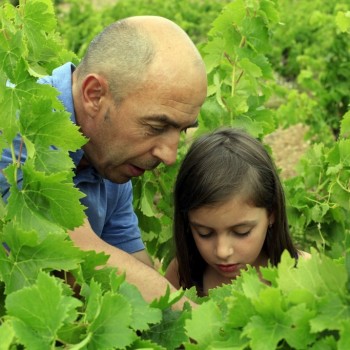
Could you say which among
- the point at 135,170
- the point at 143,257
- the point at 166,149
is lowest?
the point at 143,257

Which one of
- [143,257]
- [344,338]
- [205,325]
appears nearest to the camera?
[344,338]

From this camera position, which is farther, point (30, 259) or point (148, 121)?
point (148, 121)

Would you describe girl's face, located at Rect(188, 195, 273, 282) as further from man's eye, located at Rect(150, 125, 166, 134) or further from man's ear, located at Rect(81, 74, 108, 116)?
man's ear, located at Rect(81, 74, 108, 116)

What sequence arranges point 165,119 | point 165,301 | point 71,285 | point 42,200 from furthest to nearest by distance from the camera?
point 165,119 → point 71,285 → point 42,200 → point 165,301

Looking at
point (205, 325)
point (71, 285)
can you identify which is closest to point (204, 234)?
point (71, 285)

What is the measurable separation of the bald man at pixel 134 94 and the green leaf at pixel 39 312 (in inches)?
54.2

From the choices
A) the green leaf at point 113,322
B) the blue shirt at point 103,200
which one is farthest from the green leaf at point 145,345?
the blue shirt at point 103,200

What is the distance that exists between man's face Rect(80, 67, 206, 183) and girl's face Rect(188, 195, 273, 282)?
273 millimetres

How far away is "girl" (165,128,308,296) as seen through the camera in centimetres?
335

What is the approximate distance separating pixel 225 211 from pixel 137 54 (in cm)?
65

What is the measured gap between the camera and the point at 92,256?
2242 mm

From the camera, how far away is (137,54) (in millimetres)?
3285

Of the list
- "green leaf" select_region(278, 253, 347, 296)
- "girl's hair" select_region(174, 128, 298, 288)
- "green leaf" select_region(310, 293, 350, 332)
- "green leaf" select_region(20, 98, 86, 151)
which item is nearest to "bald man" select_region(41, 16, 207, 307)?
"girl's hair" select_region(174, 128, 298, 288)

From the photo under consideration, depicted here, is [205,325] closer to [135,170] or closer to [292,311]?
[292,311]
